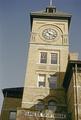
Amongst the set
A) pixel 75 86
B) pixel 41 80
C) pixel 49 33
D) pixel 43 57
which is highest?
pixel 49 33

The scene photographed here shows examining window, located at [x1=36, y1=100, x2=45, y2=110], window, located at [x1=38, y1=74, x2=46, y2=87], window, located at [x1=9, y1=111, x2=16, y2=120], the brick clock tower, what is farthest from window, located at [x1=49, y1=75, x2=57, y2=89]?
window, located at [x1=9, y1=111, x2=16, y2=120]

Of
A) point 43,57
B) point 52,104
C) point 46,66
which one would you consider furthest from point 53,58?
point 52,104

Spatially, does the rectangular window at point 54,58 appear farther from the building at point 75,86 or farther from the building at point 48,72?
the building at point 75,86

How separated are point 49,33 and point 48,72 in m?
6.69

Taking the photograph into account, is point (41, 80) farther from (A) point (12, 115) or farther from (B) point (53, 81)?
(A) point (12, 115)

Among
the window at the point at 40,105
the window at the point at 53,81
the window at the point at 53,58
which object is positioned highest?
the window at the point at 53,58

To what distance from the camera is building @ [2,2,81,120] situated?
32.0 m

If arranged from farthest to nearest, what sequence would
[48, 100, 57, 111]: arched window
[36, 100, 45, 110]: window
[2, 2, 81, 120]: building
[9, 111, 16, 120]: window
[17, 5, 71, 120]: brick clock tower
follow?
[9, 111, 16, 120]: window → [48, 100, 57, 111]: arched window → [36, 100, 45, 110]: window → [17, 5, 71, 120]: brick clock tower → [2, 2, 81, 120]: building

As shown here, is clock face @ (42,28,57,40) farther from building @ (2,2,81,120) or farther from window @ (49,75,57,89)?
window @ (49,75,57,89)

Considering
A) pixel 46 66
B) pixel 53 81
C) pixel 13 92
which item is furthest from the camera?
pixel 13 92

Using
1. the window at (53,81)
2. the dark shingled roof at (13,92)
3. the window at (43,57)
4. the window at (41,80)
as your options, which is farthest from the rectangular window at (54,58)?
the dark shingled roof at (13,92)

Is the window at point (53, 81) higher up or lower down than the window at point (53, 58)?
lower down

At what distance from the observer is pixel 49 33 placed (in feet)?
139

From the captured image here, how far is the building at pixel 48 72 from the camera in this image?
32.0m
